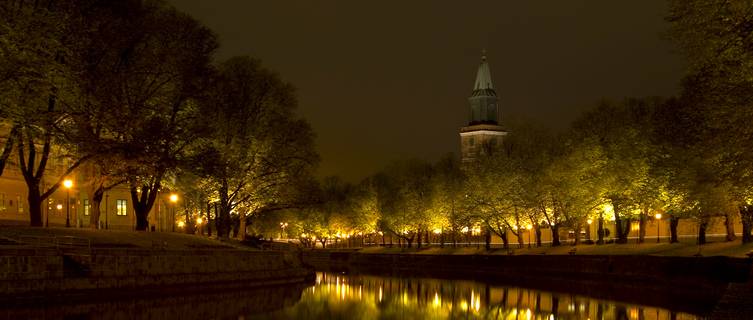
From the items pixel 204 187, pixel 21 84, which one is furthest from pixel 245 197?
pixel 21 84

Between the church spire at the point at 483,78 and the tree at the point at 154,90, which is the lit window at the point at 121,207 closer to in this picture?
the tree at the point at 154,90

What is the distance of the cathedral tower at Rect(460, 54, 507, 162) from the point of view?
558 ft

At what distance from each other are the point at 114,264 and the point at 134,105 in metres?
13.9

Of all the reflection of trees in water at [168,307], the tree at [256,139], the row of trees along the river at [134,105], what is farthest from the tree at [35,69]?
the tree at [256,139]

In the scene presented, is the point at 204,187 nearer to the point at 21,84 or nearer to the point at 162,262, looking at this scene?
the point at 162,262

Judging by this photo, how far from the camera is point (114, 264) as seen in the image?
38344 millimetres

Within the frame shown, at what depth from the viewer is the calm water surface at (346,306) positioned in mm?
33656

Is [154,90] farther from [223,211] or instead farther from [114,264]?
[223,211]

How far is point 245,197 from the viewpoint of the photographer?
69375mm

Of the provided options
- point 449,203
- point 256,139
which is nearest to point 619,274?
point 256,139

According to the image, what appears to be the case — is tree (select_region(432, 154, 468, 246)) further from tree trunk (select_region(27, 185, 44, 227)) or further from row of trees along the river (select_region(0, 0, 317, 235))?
tree trunk (select_region(27, 185, 44, 227))

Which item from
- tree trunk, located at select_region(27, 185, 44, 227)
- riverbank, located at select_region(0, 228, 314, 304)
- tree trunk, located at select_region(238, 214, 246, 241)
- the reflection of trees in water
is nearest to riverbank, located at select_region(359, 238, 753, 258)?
riverbank, located at select_region(0, 228, 314, 304)

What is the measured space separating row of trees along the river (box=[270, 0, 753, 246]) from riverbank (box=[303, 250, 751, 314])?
4.94 meters

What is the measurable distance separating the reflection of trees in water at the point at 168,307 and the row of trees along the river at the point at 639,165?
24929 mm
